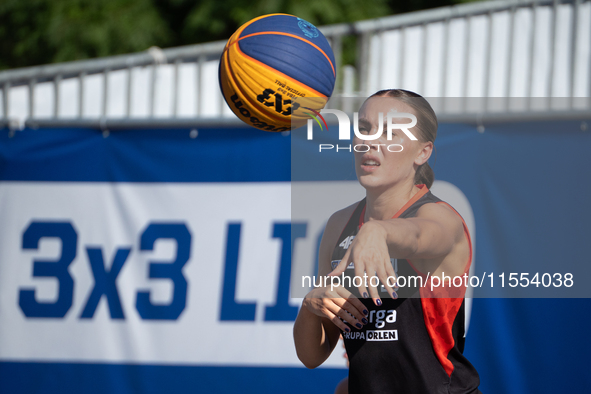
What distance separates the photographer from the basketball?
235 centimetres

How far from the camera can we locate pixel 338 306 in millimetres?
1813

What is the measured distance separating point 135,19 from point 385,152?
793 cm

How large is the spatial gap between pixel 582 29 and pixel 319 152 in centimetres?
340

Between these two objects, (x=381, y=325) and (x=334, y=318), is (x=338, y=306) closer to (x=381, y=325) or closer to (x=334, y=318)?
(x=334, y=318)

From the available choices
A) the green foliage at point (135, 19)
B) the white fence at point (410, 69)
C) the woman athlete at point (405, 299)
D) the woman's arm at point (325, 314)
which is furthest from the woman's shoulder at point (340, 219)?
the green foliage at point (135, 19)

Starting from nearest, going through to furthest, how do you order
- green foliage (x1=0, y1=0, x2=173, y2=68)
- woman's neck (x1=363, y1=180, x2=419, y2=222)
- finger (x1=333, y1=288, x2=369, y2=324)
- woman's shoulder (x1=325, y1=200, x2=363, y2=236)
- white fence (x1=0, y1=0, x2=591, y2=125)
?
finger (x1=333, y1=288, x2=369, y2=324) < woman's neck (x1=363, y1=180, x2=419, y2=222) < woman's shoulder (x1=325, y1=200, x2=363, y2=236) < white fence (x1=0, y1=0, x2=591, y2=125) < green foliage (x1=0, y1=0, x2=173, y2=68)

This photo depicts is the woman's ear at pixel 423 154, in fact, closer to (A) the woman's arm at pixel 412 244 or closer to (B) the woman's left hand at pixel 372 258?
(A) the woman's arm at pixel 412 244

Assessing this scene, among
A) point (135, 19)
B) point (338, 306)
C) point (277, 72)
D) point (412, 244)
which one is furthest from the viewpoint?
point (135, 19)

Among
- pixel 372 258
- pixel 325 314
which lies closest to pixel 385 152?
pixel 372 258

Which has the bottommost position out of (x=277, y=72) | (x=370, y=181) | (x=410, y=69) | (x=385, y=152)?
(x=370, y=181)

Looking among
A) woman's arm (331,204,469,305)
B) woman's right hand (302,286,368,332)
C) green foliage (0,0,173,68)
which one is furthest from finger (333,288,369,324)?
green foliage (0,0,173,68)

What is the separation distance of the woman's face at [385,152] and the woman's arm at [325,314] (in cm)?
30

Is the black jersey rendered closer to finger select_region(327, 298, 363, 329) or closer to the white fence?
finger select_region(327, 298, 363, 329)

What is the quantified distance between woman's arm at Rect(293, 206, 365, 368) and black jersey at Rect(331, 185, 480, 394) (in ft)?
0.28
